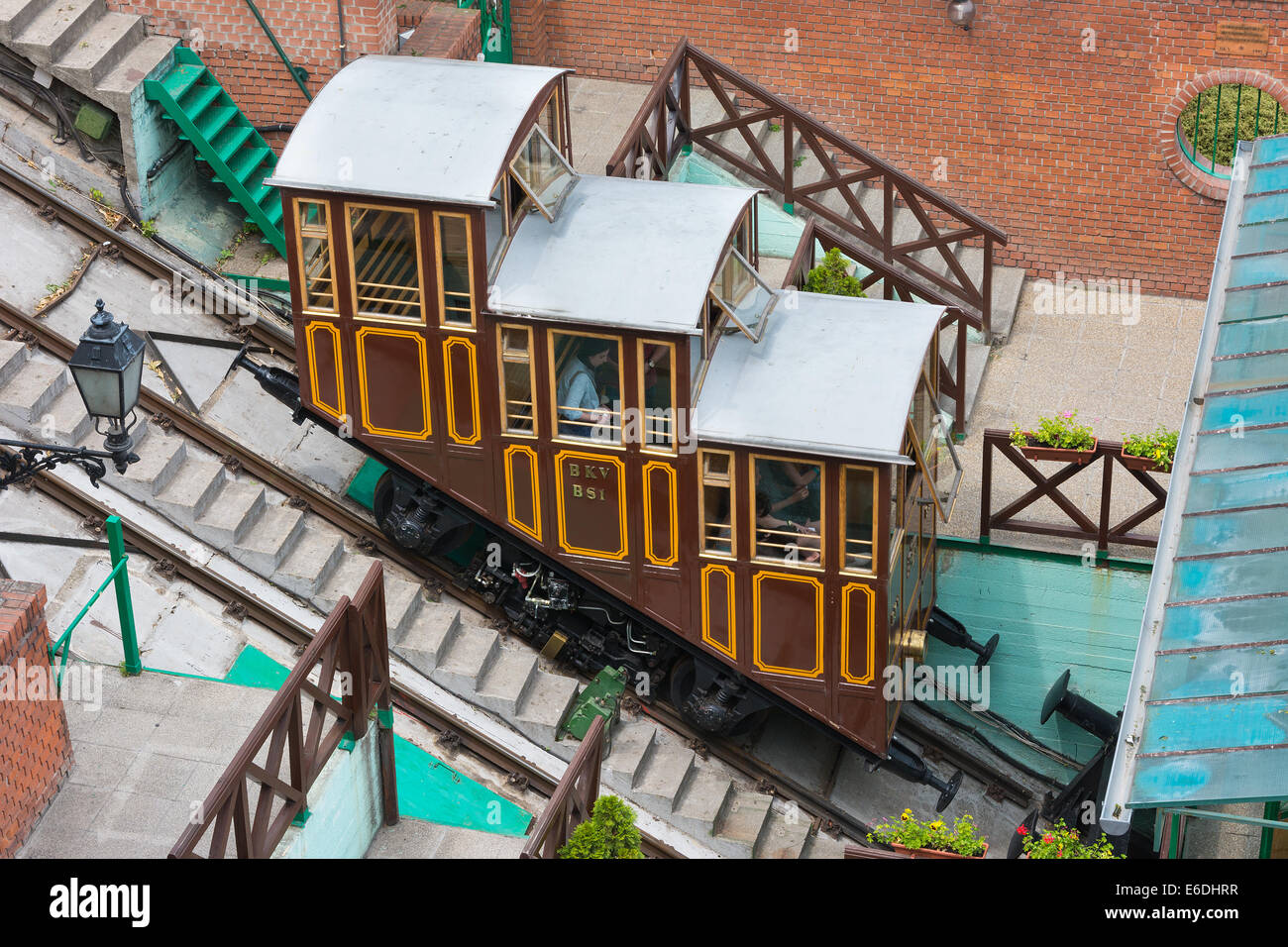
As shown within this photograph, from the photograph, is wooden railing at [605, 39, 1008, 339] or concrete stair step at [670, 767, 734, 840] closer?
concrete stair step at [670, 767, 734, 840]

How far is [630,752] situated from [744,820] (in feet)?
3.25

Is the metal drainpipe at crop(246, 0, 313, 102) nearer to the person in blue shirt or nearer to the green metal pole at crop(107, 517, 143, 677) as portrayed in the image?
the person in blue shirt

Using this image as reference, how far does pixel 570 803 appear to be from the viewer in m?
11.4

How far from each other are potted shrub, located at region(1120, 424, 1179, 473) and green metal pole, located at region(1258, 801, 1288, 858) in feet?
14.2

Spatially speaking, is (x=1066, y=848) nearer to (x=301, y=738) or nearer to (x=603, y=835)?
(x=603, y=835)

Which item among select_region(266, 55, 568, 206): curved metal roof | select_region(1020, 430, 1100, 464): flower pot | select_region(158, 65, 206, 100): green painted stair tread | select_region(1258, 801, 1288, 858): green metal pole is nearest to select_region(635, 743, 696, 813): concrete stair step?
select_region(1020, 430, 1100, 464): flower pot

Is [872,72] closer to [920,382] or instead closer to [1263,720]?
[920,382]

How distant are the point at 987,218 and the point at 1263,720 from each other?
9479mm

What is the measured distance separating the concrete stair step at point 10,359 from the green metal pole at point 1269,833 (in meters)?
9.80

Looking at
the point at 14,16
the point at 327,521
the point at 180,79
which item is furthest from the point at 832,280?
the point at 14,16

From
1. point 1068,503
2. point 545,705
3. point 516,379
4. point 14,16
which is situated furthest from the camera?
point 14,16

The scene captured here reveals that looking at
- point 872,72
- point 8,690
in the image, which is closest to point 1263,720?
point 8,690

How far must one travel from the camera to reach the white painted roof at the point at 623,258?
14203mm

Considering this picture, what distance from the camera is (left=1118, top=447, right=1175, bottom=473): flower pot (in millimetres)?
16266
